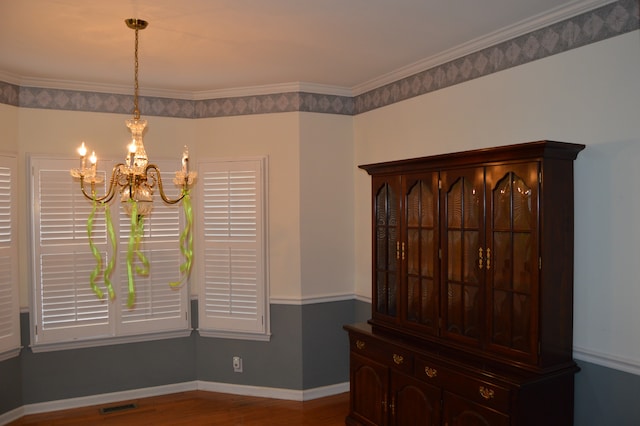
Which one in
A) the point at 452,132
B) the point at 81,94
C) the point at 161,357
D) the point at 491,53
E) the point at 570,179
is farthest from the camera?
the point at 161,357

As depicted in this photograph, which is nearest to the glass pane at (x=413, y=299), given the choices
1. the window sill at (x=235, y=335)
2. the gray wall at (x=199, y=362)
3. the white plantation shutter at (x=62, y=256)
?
the gray wall at (x=199, y=362)

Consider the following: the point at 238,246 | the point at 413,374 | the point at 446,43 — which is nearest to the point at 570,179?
the point at 446,43

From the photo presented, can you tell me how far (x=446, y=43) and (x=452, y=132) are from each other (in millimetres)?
630

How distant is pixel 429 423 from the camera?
3.13 meters

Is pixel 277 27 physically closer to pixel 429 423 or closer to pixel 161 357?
pixel 429 423

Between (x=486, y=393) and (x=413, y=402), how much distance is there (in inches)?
25.8

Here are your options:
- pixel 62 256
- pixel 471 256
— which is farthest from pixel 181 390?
pixel 471 256

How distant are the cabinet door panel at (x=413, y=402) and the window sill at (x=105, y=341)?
225 cm

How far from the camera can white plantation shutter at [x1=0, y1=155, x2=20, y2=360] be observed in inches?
159

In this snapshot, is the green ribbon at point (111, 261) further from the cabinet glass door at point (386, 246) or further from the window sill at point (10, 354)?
the cabinet glass door at point (386, 246)

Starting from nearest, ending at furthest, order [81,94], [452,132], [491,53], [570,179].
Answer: [570,179] → [491,53] → [452,132] → [81,94]

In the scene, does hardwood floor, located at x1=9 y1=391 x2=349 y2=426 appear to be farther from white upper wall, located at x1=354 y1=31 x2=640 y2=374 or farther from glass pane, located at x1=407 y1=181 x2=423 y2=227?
white upper wall, located at x1=354 y1=31 x2=640 y2=374

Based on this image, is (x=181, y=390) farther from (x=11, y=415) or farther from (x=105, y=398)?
(x=11, y=415)

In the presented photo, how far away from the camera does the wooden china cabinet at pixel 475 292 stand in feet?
8.70
